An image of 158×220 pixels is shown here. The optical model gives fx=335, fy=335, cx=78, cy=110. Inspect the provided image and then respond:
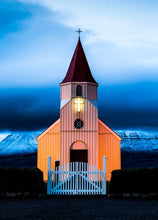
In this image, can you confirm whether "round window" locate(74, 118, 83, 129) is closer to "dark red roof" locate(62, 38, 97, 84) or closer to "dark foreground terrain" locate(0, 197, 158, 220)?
"dark red roof" locate(62, 38, 97, 84)

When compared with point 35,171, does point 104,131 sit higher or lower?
higher

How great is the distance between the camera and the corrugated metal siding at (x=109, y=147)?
28500 mm

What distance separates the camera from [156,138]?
128 m

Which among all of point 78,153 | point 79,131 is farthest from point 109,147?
point 79,131

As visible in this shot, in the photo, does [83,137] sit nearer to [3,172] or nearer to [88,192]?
[88,192]

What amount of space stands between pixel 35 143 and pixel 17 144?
23.9 feet

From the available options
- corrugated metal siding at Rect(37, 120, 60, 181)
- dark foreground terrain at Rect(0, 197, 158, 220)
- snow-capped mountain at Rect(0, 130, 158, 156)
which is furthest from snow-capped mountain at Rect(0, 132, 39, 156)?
dark foreground terrain at Rect(0, 197, 158, 220)

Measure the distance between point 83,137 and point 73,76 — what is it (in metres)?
5.31

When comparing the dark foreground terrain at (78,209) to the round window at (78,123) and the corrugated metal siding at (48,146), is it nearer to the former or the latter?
the round window at (78,123)

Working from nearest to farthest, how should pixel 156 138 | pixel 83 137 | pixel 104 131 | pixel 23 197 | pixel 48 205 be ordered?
pixel 48 205 < pixel 23 197 < pixel 83 137 < pixel 104 131 < pixel 156 138

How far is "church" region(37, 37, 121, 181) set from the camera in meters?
26.9

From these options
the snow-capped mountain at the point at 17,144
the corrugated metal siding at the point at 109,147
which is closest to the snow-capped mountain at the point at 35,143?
the snow-capped mountain at the point at 17,144

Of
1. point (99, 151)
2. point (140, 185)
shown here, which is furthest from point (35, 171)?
point (99, 151)

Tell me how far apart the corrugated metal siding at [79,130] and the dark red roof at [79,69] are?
78.8 inches
